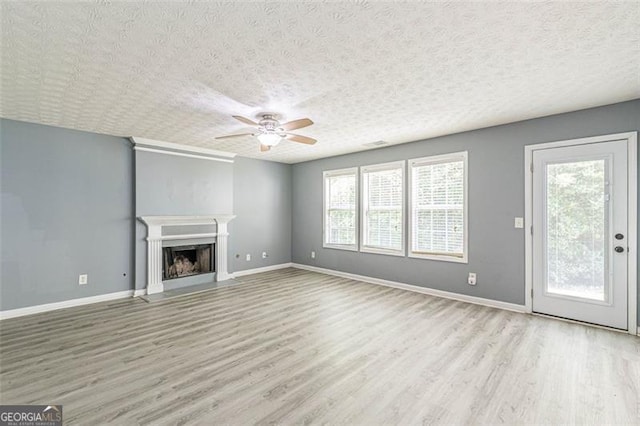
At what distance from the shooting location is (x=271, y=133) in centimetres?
346

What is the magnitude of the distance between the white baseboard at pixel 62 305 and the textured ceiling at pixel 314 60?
2464 mm

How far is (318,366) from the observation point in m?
2.48

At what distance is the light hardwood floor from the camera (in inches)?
75.5

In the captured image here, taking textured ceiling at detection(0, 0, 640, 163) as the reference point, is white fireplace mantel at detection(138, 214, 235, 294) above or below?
below

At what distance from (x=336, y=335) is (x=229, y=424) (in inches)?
60.0

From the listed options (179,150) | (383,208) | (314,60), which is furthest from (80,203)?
(383,208)

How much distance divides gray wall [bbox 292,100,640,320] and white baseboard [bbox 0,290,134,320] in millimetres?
4493

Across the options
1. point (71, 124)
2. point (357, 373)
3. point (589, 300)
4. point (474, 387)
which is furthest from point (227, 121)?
point (589, 300)

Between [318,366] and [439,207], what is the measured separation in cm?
321

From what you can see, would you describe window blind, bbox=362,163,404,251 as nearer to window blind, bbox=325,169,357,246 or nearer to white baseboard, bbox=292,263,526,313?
window blind, bbox=325,169,357,246

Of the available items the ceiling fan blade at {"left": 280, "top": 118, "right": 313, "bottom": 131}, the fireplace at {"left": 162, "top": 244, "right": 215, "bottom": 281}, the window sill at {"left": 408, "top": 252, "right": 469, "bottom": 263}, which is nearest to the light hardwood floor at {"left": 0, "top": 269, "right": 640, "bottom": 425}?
the window sill at {"left": 408, "top": 252, "right": 469, "bottom": 263}

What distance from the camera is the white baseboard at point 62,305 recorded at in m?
3.67

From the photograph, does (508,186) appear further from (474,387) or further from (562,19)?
(474,387)

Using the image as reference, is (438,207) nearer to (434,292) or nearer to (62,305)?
(434,292)
